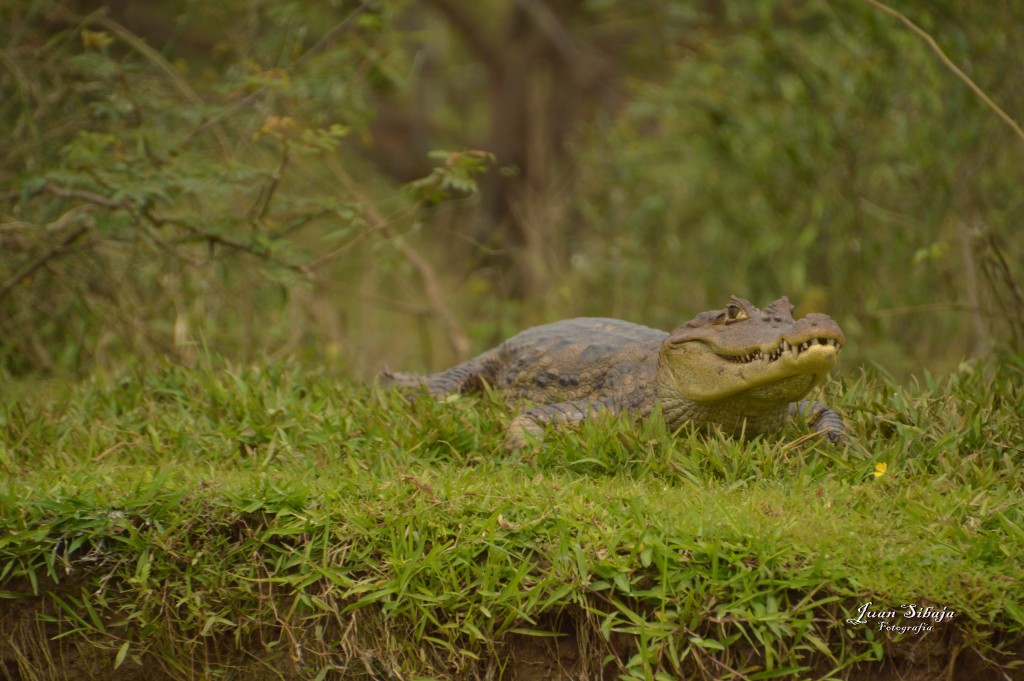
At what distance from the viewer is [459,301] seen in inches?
389

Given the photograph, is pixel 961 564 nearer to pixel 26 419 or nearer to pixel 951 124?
pixel 26 419

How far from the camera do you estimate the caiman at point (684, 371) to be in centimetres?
392

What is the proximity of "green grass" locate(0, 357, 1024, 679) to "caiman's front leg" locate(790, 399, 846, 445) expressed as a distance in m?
0.11

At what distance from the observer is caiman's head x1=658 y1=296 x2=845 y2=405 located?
12.6 feet

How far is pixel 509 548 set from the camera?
3553mm

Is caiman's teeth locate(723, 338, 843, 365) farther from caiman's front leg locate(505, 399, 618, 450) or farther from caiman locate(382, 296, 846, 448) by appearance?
caiman's front leg locate(505, 399, 618, 450)

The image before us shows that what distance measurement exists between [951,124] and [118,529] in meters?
5.90

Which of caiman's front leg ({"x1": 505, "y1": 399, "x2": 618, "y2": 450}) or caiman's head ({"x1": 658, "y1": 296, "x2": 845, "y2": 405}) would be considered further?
caiman's front leg ({"x1": 505, "y1": 399, "x2": 618, "y2": 450})

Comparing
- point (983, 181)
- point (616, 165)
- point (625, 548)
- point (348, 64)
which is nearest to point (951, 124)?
point (983, 181)

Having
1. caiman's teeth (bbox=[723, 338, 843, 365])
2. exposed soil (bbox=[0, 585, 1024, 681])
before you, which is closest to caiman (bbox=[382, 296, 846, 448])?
caiman's teeth (bbox=[723, 338, 843, 365])

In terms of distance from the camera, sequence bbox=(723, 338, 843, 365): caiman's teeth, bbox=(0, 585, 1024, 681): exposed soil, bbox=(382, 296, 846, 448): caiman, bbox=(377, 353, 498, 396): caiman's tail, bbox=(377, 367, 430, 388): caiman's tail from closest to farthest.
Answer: bbox=(0, 585, 1024, 681): exposed soil < bbox=(723, 338, 843, 365): caiman's teeth < bbox=(382, 296, 846, 448): caiman < bbox=(377, 353, 498, 396): caiman's tail < bbox=(377, 367, 430, 388): caiman's tail

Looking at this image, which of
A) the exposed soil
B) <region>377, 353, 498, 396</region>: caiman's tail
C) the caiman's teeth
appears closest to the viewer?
the exposed soil

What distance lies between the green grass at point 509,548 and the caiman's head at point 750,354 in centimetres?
23

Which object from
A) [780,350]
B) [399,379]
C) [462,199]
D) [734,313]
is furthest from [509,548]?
[462,199]
